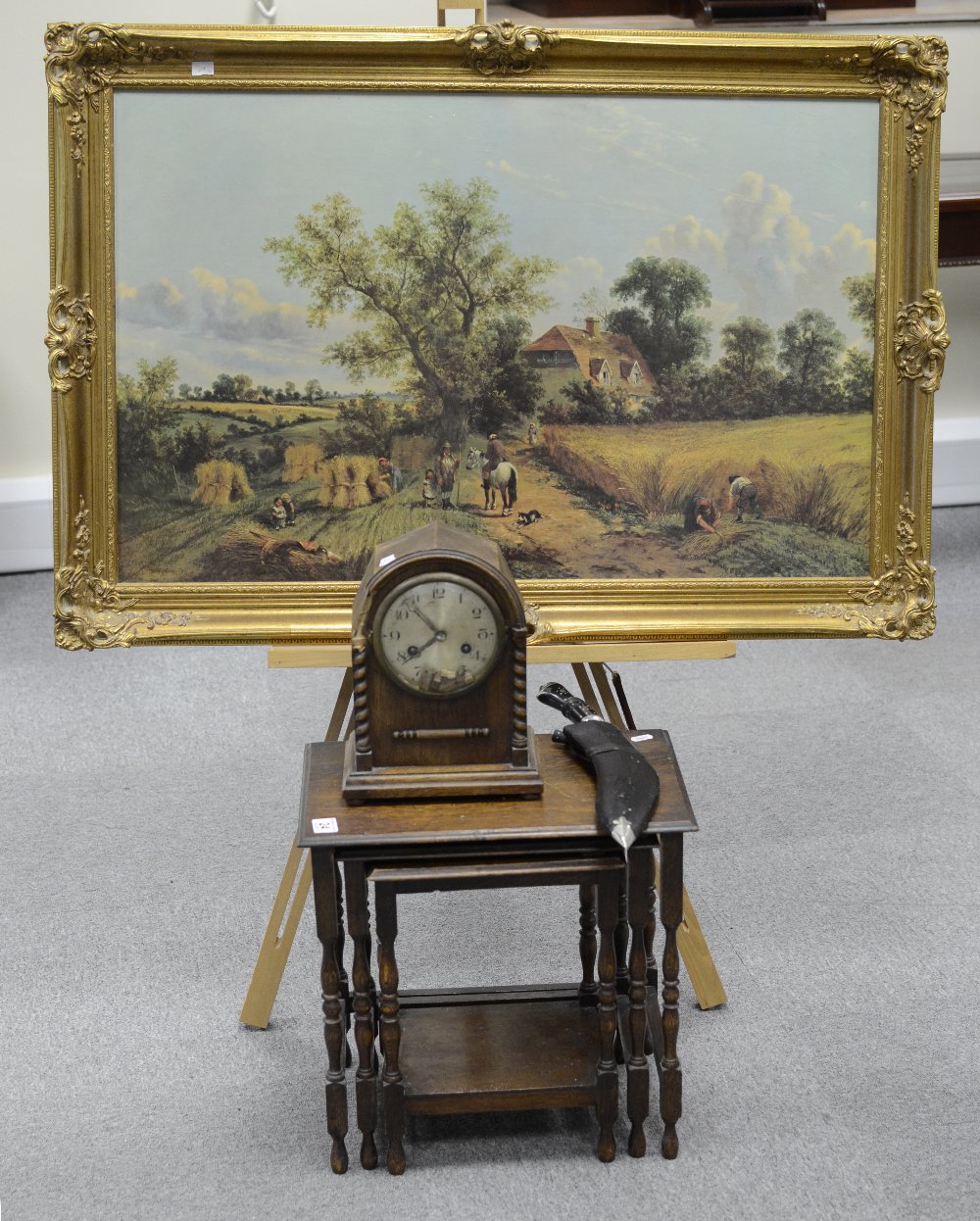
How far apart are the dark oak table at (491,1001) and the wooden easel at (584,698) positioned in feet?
0.63

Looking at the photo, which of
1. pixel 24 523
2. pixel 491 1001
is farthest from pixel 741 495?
pixel 24 523

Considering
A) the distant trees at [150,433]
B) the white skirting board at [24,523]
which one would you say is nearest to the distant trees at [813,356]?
the distant trees at [150,433]

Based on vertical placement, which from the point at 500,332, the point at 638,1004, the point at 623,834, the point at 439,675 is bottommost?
the point at 638,1004

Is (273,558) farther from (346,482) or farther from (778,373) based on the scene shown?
(778,373)

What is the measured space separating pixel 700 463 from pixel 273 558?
3.46ft

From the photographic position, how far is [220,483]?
3578 mm

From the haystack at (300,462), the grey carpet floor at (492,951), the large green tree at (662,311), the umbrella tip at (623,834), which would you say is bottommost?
the grey carpet floor at (492,951)

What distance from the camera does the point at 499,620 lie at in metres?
3.08

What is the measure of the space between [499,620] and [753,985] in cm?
148

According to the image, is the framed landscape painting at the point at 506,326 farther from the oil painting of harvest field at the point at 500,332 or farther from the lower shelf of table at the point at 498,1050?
the lower shelf of table at the point at 498,1050

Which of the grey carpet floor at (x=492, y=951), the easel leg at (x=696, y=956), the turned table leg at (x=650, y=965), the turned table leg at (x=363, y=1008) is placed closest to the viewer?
the turned table leg at (x=363, y=1008)

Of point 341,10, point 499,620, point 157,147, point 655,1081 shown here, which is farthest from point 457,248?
point 341,10

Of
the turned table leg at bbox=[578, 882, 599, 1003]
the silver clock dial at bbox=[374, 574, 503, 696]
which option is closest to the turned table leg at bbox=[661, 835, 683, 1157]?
the turned table leg at bbox=[578, 882, 599, 1003]

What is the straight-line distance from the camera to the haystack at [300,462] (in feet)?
11.8
